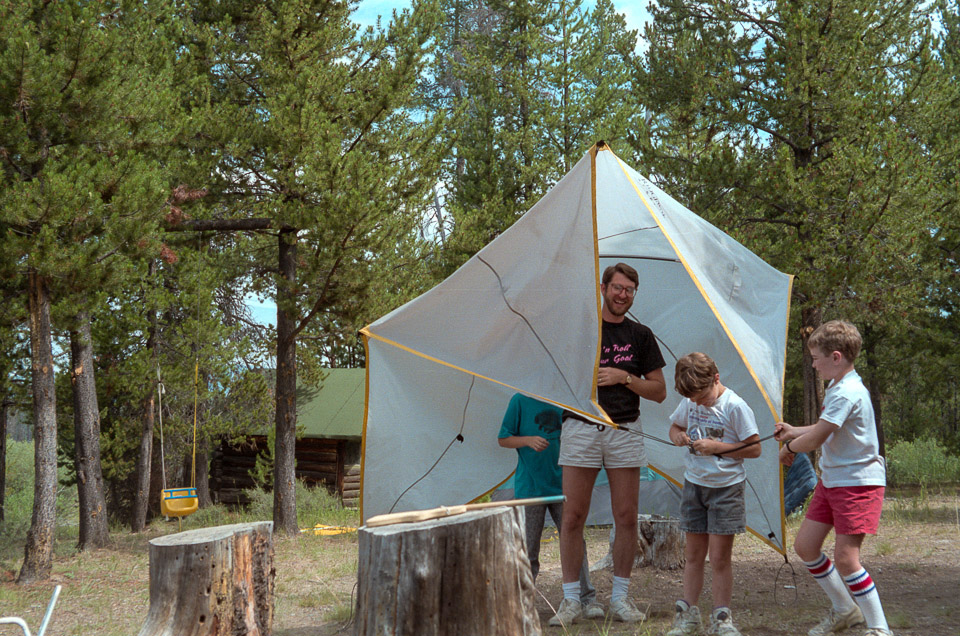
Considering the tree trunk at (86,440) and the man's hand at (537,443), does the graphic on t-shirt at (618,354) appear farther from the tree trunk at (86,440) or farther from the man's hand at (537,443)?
the tree trunk at (86,440)

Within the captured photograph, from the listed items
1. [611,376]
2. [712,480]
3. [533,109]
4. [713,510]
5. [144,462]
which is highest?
[533,109]

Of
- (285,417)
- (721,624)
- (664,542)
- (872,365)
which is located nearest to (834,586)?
(721,624)

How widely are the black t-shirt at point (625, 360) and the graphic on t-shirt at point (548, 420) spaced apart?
1.60 feet

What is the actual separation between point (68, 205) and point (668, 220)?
5.15 metres

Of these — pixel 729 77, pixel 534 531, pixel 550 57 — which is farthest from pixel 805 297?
pixel 550 57

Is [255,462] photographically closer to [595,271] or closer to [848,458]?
[595,271]

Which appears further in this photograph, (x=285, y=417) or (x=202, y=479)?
(x=202, y=479)

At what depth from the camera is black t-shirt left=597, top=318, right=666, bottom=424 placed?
4137 millimetres

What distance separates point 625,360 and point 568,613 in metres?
1.34

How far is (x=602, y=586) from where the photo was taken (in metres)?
5.64

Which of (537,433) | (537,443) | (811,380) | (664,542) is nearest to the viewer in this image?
(537,443)

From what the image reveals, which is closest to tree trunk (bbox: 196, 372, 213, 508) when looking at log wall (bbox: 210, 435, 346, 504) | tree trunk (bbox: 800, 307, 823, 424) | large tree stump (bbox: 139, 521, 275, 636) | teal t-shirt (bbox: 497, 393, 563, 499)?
log wall (bbox: 210, 435, 346, 504)

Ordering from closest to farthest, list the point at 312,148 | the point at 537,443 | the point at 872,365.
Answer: the point at 537,443 → the point at 312,148 → the point at 872,365

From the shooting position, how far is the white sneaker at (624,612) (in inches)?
164
